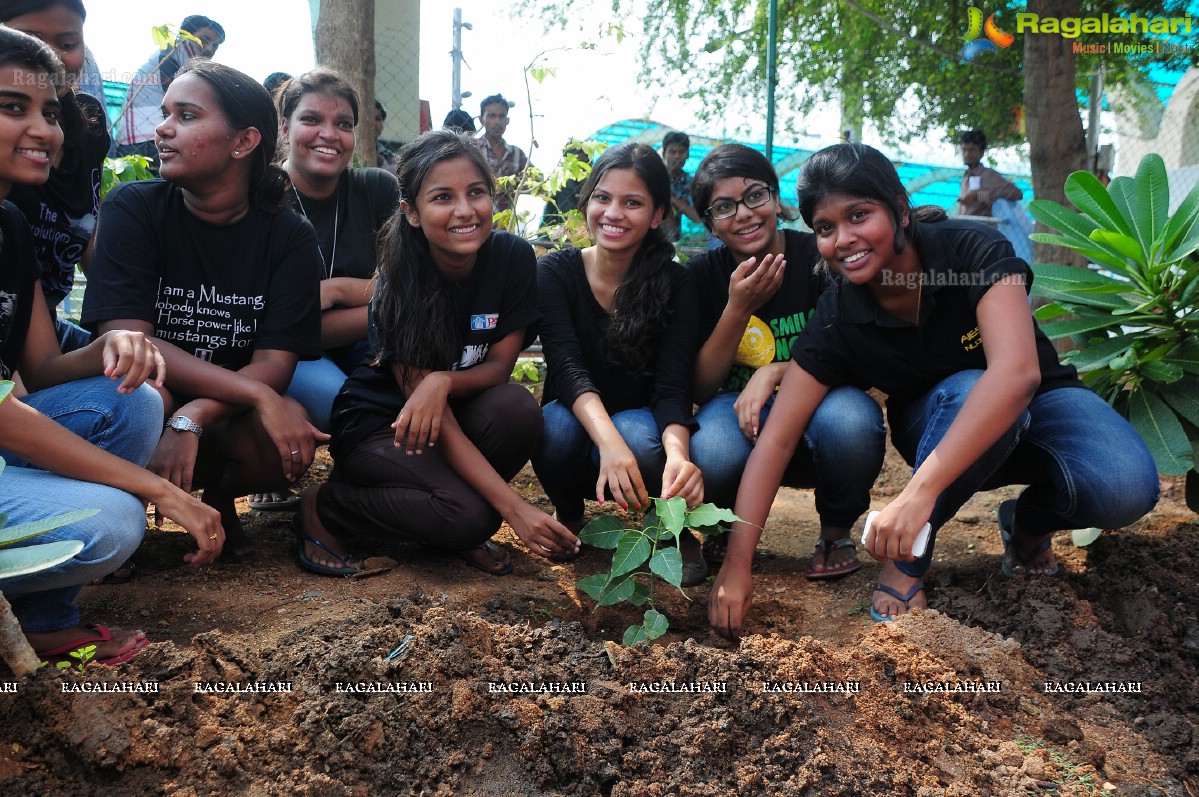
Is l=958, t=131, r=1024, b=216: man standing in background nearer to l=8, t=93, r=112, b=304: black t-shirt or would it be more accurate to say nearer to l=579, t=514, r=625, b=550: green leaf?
l=579, t=514, r=625, b=550: green leaf

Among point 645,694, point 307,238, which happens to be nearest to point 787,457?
point 645,694

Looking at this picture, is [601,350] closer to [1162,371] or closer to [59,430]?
[59,430]

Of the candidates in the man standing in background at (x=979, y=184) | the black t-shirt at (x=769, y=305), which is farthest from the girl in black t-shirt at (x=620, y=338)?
the man standing in background at (x=979, y=184)

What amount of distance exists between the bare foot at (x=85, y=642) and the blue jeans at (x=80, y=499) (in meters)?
0.02

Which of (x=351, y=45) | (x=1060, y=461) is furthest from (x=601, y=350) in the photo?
(x=351, y=45)

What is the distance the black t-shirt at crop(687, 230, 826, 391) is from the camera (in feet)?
9.36

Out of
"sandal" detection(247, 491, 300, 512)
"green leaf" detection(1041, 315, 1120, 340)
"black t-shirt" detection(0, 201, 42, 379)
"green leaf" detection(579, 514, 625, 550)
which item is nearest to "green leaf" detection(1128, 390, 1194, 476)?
"green leaf" detection(1041, 315, 1120, 340)

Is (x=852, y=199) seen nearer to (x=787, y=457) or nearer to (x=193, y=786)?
(x=787, y=457)

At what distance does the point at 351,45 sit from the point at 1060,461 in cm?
367

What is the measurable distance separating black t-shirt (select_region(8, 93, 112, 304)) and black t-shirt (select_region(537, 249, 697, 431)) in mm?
1351

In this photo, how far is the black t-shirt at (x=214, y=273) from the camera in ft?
8.04

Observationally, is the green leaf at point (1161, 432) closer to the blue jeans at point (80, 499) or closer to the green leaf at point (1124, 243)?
the green leaf at point (1124, 243)

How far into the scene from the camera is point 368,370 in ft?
8.93

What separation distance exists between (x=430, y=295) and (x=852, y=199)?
3.84ft
